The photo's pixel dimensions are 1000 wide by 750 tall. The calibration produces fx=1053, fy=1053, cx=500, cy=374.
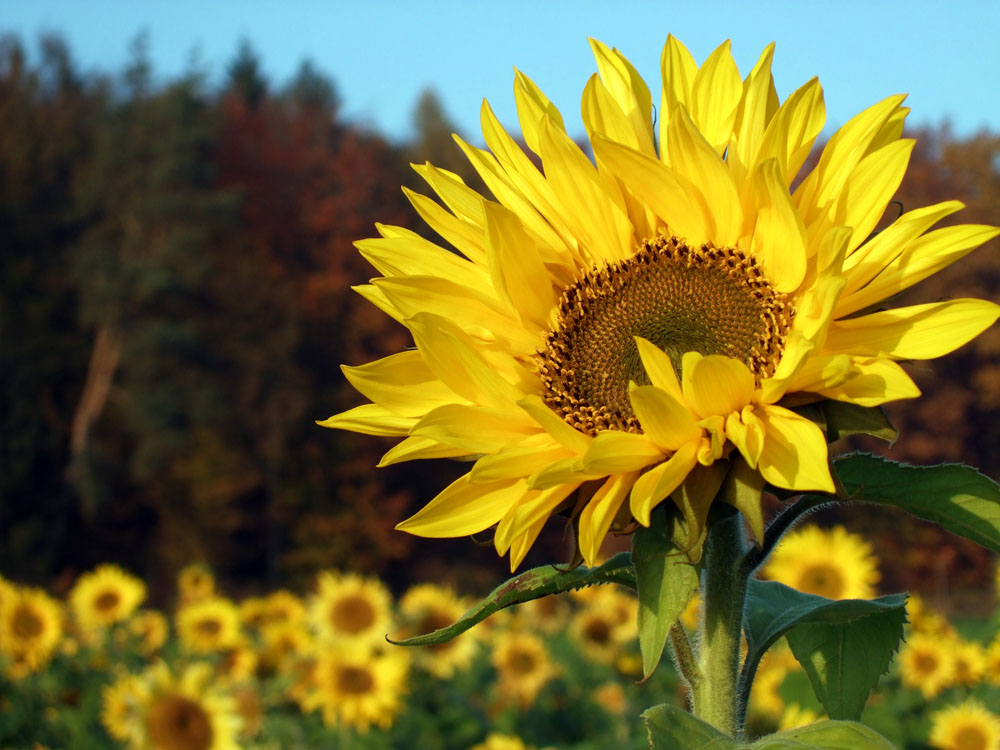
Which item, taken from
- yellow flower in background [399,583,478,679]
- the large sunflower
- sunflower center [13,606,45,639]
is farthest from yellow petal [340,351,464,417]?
sunflower center [13,606,45,639]

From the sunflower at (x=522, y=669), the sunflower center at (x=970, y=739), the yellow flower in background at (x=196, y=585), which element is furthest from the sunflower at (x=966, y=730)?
the yellow flower in background at (x=196, y=585)

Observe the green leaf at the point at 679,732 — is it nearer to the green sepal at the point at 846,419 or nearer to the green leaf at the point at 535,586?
the green leaf at the point at 535,586

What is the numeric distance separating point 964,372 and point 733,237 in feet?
89.0

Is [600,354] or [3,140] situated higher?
[3,140]

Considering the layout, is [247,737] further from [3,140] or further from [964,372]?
[3,140]

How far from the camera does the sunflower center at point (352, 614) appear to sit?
596 cm

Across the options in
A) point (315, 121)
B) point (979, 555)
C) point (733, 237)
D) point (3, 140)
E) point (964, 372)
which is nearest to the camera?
point (733, 237)

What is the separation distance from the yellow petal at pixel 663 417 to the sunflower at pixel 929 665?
4.43m

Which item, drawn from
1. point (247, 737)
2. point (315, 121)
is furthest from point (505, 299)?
point (315, 121)

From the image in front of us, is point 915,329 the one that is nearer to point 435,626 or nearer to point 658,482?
point 658,482

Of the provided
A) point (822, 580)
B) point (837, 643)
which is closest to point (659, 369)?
point (837, 643)

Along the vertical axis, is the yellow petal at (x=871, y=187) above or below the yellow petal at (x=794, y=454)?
above

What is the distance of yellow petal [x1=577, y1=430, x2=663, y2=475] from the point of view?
4.08 ft

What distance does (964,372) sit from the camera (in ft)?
86.0
